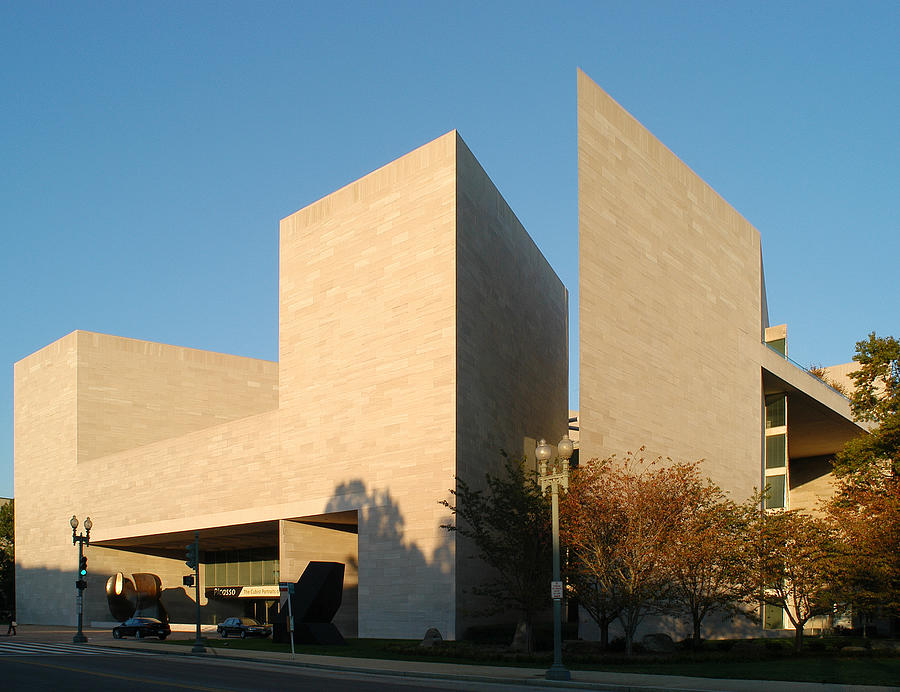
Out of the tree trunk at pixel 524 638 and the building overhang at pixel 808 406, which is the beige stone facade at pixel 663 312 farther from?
the tree trunk at pixel 524 638

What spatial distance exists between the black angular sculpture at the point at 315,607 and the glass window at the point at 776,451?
28264 mm

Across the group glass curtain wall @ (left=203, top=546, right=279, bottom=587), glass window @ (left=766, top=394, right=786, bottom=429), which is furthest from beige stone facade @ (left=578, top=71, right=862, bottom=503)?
glass curtain wall @ (left=203, top=546, right=279, bottom=587)

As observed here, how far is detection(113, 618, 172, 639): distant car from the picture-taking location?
4212cm

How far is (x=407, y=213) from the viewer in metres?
41.6

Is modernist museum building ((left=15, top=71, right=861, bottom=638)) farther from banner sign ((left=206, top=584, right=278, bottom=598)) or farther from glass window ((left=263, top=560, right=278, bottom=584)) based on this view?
glass window ((left=263, top=560, right=278, bottom=584))

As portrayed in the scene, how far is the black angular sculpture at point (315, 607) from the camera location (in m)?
34.7

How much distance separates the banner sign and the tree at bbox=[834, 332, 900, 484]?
36.4m

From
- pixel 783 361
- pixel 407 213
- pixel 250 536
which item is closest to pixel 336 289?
pixel 407 213

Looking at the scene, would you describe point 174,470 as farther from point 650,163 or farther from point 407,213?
point 650,163

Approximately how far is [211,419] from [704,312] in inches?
1676

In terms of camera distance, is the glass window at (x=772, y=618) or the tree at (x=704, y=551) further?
the glass window at (x=772, y=618)

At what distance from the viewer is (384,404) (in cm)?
4053

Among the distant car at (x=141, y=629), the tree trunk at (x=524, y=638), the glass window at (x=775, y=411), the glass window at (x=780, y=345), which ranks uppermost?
the glass window at (x=780, y=345)

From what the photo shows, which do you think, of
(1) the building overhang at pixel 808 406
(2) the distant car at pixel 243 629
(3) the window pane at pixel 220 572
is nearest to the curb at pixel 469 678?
(2) the distant car at pixel 243 629
